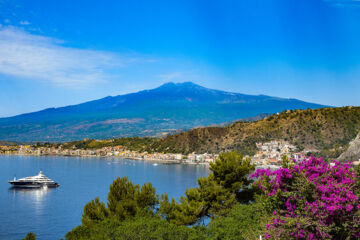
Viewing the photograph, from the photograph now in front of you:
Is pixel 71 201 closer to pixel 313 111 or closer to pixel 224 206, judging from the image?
pixel 224 206

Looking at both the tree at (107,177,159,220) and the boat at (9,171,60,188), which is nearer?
the tree at (107,177,159,220)

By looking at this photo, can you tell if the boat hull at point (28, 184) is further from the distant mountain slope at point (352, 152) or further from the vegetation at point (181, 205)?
the distant mountain slope at point (352, 152)

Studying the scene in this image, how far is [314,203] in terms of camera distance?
9.54 m

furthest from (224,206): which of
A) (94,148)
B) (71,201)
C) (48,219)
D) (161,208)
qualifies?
(94,148)

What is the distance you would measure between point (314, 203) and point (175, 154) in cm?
9896

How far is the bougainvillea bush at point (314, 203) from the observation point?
9.27 metres

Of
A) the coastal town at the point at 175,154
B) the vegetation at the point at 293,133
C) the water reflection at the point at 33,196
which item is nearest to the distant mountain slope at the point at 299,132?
the vegetation at the point at 293,133

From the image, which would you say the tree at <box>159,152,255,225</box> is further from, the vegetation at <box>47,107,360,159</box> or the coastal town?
the vegetation at <box>47,107,360,159</box>

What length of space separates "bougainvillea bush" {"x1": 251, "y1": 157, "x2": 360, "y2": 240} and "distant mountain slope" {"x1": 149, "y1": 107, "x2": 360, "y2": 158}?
207 ft

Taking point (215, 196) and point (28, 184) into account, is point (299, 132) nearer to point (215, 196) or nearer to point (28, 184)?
point (28, 184)

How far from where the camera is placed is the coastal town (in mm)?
79250

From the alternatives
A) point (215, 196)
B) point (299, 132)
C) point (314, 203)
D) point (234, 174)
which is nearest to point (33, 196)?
point (215, 196)

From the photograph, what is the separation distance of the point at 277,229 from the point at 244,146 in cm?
7973

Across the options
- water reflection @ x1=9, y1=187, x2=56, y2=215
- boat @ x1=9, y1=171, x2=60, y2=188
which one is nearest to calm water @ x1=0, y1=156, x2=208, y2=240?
water reflection @ x1=9, y1=187, x2=56, y2=215
